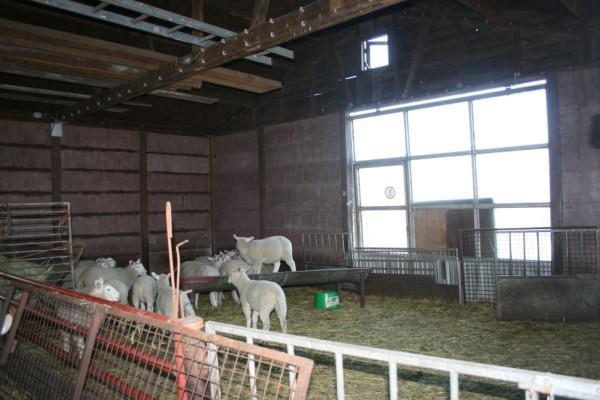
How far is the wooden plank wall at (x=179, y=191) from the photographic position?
495 inches

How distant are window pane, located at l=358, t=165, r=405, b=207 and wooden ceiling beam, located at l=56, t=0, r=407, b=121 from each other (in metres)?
5.00

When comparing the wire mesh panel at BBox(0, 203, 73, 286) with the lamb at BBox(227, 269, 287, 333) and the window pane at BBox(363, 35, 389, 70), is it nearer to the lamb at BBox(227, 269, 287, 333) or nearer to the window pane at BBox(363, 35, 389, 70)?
the lamb at BBox(227, 269, 287, 333)

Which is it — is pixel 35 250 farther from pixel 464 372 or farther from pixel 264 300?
pixel 464 372

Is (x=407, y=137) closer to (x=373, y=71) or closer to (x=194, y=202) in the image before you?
(x=373, y=71)

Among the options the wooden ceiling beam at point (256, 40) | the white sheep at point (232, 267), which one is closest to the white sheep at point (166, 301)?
the white sheep at point (232, 267)

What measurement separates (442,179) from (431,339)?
12.7ft

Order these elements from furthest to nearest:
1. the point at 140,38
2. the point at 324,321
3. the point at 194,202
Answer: the point at 194,202
the point at 140,38
the point at 324,321

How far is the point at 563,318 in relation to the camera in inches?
257

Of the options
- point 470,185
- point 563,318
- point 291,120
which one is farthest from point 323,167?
point 563,318

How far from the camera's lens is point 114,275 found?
824cm

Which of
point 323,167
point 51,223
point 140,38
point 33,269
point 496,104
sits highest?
point 140,38

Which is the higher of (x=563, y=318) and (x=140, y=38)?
(x=140, y=38)

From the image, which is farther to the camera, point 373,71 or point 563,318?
point 373,71

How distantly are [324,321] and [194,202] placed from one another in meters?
7.28
